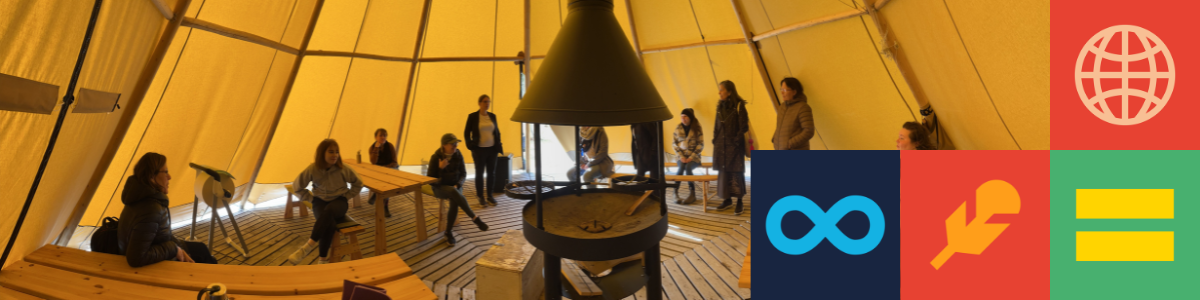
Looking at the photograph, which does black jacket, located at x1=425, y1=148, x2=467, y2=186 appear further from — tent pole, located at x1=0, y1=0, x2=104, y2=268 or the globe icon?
the globe icon

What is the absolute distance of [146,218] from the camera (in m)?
2.33

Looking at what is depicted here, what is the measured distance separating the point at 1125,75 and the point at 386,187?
13.6 ft

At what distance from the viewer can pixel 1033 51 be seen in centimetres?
224

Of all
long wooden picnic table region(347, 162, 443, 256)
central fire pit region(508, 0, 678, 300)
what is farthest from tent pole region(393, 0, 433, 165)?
central fire pit region(508, 0, 678, 300)

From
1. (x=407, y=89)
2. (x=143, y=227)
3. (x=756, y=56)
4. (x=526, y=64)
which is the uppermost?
(x=526, y=64)

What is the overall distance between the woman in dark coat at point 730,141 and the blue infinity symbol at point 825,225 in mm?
2372

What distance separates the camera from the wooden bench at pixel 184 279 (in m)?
2.07

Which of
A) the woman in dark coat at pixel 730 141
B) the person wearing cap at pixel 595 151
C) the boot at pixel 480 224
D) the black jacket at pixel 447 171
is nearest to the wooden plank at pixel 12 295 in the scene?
the black jacket at pixel 447 171

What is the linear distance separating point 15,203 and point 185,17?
1.52 m

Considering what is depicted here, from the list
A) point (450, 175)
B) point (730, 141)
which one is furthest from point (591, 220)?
point (730, 141)

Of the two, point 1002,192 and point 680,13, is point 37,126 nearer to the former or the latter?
point 1002,192

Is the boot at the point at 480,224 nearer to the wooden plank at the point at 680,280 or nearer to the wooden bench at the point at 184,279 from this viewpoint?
the wooden plank at the point at 680,280

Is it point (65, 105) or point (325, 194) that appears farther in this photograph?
point (325, 194)

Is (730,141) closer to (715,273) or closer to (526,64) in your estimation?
(715,273)
